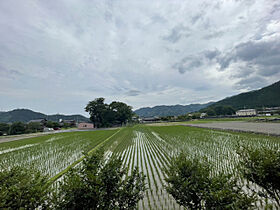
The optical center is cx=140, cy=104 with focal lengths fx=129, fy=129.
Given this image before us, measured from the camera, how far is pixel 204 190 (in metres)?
2.83

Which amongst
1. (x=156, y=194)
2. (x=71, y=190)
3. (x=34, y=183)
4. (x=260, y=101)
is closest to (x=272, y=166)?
(x=156, y=194)

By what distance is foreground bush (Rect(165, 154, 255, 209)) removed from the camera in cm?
245

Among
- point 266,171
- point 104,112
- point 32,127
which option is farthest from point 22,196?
point 32,127

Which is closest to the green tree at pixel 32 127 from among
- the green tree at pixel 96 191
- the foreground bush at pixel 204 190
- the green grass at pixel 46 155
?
the green grass at pixel 46 155

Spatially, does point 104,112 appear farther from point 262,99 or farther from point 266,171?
point 262,99

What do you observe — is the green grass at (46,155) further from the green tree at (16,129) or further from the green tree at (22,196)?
the green tree at (16,129)

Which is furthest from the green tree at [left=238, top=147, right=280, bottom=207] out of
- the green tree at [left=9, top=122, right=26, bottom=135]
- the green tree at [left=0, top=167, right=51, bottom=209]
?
the green tree at [left=9, top=122, right=26, bottom=135]

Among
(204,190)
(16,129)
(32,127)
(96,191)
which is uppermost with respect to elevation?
(32,127)

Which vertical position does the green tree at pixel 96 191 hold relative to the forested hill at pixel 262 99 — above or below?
below

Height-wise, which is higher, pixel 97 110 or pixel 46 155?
pixel 97 110

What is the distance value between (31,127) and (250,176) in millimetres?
67810

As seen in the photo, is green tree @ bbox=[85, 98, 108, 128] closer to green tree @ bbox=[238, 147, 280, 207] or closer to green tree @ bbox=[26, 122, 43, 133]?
green tree @ bbox=[26, 122, 43, 133]

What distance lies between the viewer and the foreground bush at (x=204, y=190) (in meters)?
2.45

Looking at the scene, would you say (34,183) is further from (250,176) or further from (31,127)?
(31,127)
